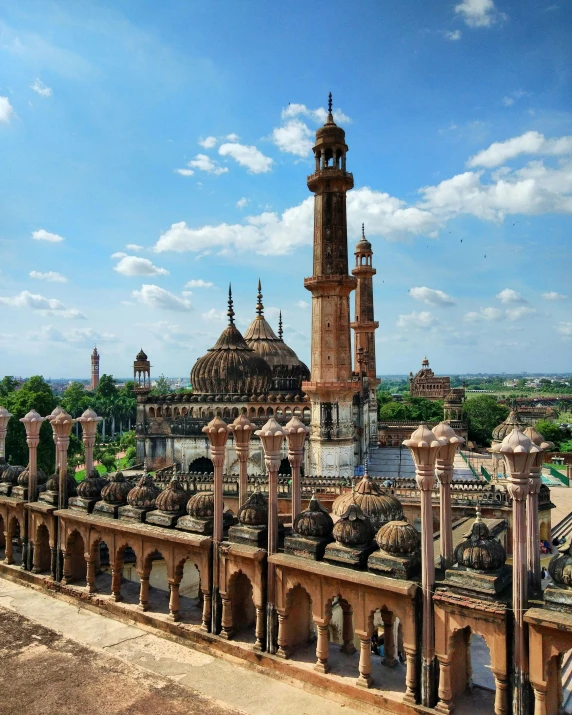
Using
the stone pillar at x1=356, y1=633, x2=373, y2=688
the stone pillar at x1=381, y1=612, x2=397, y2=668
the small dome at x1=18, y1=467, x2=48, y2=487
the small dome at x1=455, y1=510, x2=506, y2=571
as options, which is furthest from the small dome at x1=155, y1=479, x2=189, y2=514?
the small dome at x1=455, y1=510, x2=506, y2=571

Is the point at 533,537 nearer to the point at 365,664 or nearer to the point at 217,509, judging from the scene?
the point at 365,664

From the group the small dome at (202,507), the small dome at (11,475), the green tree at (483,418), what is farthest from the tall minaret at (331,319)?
the green tree at (483,418)

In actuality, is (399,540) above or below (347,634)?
above

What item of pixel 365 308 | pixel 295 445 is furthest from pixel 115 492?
pixel 365 308

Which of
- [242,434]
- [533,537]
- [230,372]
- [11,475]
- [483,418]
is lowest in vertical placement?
[483,418]

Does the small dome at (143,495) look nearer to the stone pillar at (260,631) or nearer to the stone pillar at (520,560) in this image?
the stone pillar at (260,631)

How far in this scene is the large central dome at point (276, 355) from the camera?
35656 millimetres

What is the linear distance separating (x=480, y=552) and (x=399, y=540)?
1186 mm

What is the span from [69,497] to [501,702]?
982 cm

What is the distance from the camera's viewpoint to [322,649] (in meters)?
8.80

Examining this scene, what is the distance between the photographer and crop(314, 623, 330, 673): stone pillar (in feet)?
28.6

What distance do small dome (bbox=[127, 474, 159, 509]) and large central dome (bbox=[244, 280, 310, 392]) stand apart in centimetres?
2336

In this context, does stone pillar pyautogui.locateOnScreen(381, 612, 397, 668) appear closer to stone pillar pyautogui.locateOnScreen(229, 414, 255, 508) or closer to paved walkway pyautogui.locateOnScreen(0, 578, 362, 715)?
paved walkway pyautogui.locateOnScreen(0, 578, 362, 715)

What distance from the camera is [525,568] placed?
702 centimetres
